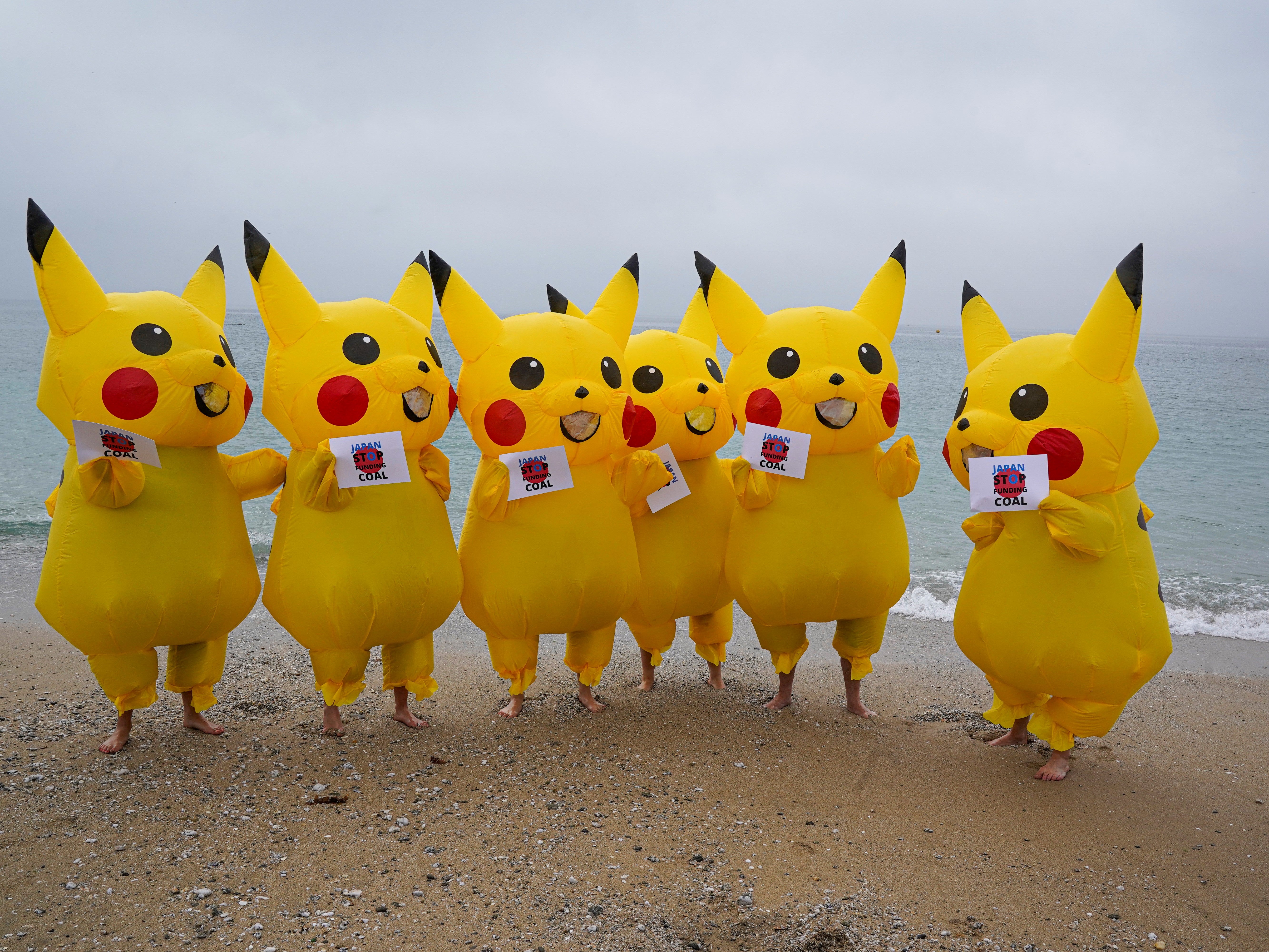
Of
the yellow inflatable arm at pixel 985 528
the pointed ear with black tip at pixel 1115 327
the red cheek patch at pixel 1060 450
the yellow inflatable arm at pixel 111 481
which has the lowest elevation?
the yellow inflatable arm at pixel 985 528

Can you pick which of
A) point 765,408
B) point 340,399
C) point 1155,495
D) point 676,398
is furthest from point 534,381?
point 1155,495

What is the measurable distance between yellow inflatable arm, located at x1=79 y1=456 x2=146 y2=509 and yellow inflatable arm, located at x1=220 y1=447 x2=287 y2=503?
48cm

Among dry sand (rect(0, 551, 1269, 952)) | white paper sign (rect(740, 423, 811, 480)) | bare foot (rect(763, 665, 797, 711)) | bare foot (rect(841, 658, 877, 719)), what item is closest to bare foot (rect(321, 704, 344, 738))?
dry sand (rect(0, 551, 1269, 952))

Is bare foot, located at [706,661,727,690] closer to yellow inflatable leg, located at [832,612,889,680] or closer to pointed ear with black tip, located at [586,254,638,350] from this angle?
yellow inflatable leg, located at [832,612,889,680]

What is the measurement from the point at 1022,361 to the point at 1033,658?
1.48 meters

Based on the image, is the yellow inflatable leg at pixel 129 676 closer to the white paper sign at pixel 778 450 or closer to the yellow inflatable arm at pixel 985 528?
the white paper sign at pixel 778 450

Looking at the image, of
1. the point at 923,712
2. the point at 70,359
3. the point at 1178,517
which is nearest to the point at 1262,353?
the point at 1178,517

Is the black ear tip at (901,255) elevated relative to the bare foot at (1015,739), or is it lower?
elevated

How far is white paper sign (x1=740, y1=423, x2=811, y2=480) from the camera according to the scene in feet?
15.3

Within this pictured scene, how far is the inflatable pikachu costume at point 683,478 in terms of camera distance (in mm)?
4969

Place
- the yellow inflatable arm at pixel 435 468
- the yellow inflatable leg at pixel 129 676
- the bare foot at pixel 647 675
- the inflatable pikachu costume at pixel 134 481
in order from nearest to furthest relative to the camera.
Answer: the inflatable pikachu costume at pixel 134 481
the yellow inflatable leg at pixel 129 676
the yellow inflatable arm at pixel 435 468
the bare foot at pixel 647 675

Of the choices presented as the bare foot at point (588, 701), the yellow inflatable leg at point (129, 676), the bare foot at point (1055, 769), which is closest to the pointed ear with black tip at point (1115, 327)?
the bare foot at point (1055, 769)

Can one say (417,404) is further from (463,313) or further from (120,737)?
(120,737)

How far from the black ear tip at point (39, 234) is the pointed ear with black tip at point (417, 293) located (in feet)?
5.41
